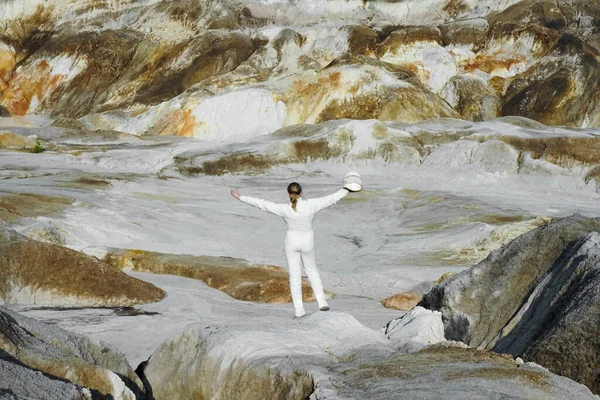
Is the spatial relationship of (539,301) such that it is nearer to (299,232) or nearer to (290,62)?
(299,232)

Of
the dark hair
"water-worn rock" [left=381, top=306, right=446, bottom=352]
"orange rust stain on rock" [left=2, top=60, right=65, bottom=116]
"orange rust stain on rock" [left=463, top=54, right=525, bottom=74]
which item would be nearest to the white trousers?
the dark hair

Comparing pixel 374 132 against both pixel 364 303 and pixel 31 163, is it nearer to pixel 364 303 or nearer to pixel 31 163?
pixel 31 163

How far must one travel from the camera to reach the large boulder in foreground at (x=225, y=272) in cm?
1227

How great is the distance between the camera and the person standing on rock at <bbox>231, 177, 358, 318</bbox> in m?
7.04

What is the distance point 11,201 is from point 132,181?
8973 millimetres

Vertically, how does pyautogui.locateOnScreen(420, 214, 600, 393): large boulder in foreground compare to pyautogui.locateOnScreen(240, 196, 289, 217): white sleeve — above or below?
below

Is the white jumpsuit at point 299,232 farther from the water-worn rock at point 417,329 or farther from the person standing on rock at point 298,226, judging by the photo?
the water-worn rock at point 417,329

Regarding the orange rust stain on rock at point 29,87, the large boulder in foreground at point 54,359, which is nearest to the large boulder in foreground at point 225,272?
the large boulder in foreground at point 54,359

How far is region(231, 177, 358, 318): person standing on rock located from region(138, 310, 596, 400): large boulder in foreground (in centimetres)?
109

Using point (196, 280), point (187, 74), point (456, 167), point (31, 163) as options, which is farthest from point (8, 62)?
point (196, 280)

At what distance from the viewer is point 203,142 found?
3897cm

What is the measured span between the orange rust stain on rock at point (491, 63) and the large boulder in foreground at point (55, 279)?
45688mm

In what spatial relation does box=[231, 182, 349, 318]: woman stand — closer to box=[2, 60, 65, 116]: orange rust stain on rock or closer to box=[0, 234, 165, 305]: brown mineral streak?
box=[0, 234, 165, 305]: brown mineral streak

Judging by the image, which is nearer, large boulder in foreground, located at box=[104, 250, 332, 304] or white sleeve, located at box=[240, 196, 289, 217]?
white sleeve, located at box=[240, 196, 289, 217]
